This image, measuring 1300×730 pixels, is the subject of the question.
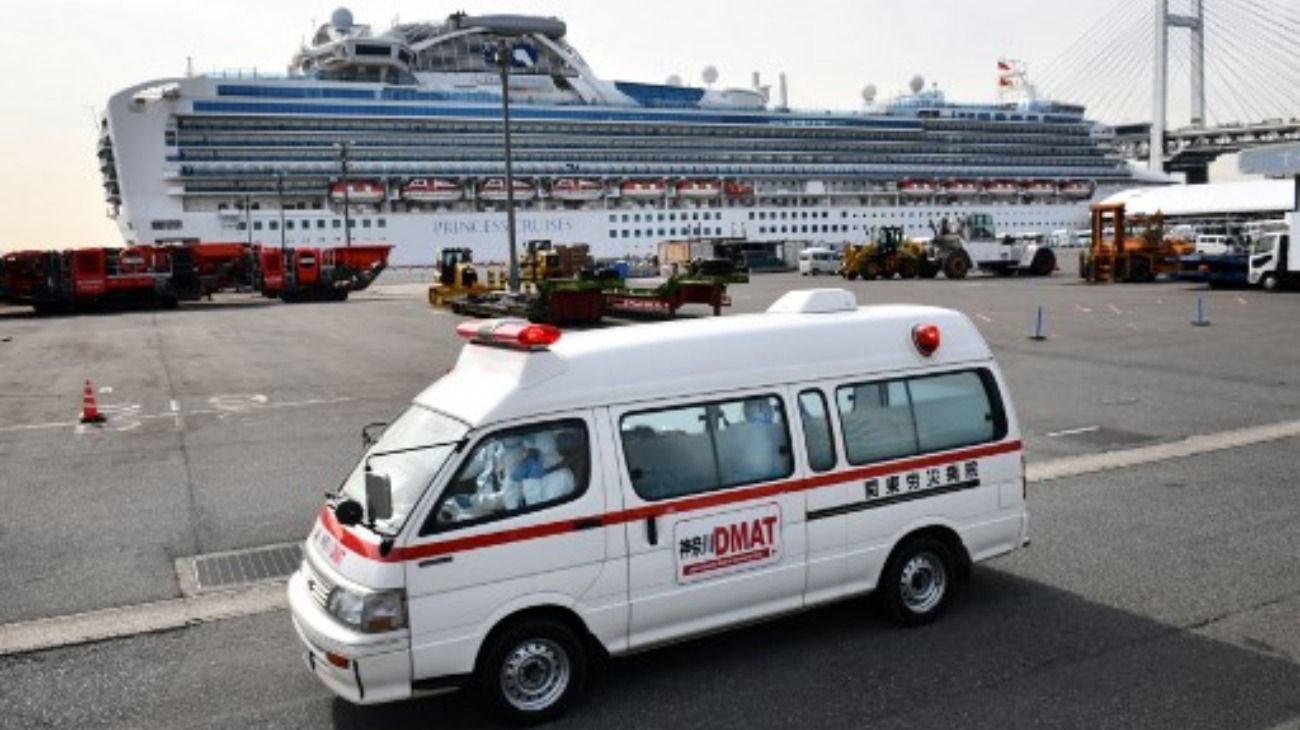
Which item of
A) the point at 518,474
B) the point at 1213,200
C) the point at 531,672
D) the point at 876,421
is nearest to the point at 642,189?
the point at 1213,200

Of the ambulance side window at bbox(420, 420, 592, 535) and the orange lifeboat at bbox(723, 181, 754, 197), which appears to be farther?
the orange lifeboat at bbox(723, 181, 754, 197)

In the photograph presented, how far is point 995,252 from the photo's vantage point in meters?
47.7

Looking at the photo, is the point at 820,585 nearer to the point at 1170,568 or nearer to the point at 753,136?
the point at 1170,568

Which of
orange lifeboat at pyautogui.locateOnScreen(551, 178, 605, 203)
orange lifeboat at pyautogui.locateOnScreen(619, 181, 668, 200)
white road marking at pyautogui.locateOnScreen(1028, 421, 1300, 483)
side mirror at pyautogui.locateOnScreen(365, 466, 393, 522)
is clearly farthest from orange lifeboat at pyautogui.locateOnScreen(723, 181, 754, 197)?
side mirror at pyautogui.locateOnScreen(365, 466, 393, 522)

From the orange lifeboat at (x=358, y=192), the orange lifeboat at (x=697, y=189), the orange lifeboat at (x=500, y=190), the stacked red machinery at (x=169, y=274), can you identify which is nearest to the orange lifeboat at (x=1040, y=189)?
the orange lifeboat at (x=697, y=189)

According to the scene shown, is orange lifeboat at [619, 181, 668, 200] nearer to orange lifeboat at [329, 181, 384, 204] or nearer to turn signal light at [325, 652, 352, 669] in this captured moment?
orange lifeboat at [329, 181, 384, 204]

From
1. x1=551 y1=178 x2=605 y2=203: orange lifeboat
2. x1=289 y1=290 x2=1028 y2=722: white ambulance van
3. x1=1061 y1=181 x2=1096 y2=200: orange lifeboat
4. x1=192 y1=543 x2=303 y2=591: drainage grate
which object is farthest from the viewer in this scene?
x1=1061 y1=181 x2=1096 y2=200: orange lifeboat

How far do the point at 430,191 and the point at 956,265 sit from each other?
1709 inches

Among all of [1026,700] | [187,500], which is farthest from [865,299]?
[1026,700]

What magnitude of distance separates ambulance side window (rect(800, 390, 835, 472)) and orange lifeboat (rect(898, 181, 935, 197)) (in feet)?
306

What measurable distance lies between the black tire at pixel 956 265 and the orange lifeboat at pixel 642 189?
4014 centimetres

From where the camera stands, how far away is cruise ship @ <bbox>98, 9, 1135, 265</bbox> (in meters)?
71.0

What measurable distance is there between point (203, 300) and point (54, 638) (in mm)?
44383

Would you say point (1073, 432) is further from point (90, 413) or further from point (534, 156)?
point (534, 156)
